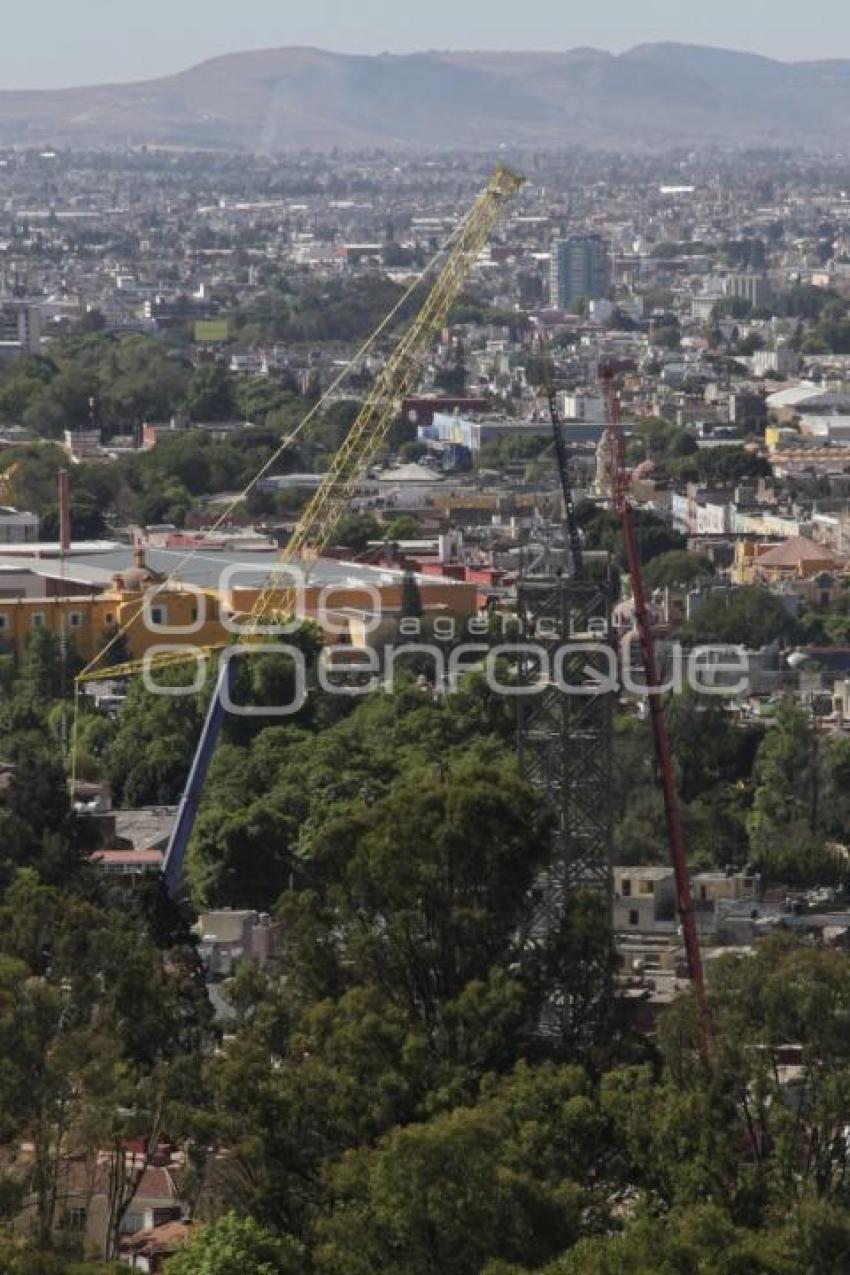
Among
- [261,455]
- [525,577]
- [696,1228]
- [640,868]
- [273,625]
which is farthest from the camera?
[261,455]

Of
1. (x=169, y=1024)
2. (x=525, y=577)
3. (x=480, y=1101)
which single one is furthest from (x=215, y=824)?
(x=480, y=1101)

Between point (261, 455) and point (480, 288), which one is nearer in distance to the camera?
point (261, 455)

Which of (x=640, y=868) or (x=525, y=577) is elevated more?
(x=525, y=577)

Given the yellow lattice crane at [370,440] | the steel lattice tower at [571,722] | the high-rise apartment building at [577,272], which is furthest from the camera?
the high-rise apartment building at [577,272]

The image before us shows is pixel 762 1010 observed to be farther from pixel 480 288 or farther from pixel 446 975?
pixel 480 288

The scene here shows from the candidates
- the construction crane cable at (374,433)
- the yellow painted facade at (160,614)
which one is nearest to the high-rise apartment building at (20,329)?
the construction crane cable at (374,433)

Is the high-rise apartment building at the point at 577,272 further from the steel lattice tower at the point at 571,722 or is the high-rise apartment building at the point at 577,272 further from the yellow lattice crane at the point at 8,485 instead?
the steel lattice tower at the point at 571,722
